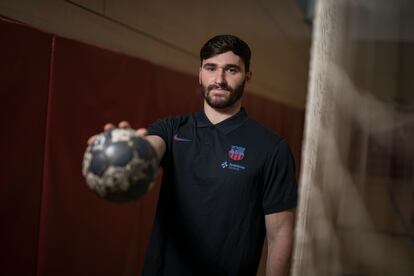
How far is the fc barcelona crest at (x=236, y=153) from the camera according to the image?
1.89 m

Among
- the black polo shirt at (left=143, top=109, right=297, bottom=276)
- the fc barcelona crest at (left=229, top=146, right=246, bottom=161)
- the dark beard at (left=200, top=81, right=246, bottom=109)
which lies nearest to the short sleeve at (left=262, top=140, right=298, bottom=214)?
the black polo shirt at (left=143, top=109, right=297, bottom=276)

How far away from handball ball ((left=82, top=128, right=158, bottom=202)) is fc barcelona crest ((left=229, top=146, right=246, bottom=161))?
0.44m

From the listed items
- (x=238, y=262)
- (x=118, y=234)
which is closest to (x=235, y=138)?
(x=238, y=262)

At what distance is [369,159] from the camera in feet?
5.90

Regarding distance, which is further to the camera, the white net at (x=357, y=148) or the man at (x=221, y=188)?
the man at (x=221, y=188)

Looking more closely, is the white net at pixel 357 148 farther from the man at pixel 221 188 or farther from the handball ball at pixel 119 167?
the handball ball at pixel 119 167

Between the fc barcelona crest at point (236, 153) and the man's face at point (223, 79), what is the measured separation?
0.21 meters

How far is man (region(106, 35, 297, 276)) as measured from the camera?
1.85m

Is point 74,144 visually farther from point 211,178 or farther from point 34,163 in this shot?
point 211,178

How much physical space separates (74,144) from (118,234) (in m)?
0.81

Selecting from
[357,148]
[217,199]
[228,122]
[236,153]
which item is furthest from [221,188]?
[357,148]

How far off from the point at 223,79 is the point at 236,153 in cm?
34

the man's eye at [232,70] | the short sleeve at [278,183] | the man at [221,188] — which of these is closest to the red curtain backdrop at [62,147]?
the man at [221,188]

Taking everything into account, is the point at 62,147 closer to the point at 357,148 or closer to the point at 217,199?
the point at 217,199
